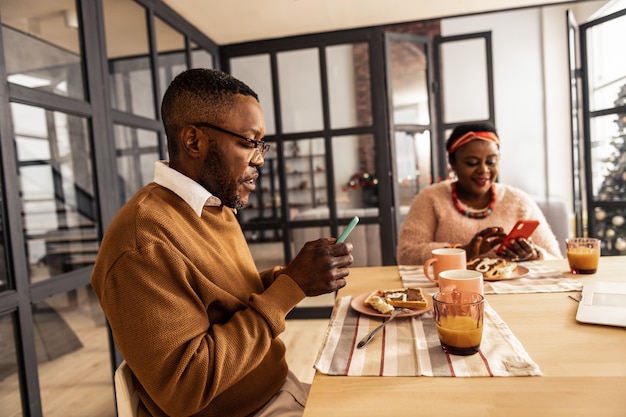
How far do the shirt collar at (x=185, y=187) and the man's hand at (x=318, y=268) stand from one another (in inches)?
10.0

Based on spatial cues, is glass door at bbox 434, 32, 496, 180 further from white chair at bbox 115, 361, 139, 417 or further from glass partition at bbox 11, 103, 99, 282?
white chair at bbox 115, 361, 139, 417

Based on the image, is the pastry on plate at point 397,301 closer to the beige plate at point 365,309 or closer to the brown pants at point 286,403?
the beige plate at point 365,309

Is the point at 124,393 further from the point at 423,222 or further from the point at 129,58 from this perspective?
the point at 129,58

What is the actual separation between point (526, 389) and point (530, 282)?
2.14 ft

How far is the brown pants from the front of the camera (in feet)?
3.26

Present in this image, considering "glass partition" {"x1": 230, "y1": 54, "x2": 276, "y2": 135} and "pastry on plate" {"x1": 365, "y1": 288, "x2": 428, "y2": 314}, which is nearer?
"pastry on plate" {"x1": 365, "y1": 288, "x2": 428, "y2": 314}

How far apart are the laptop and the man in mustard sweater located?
53 cm

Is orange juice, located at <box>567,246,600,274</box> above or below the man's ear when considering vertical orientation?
below

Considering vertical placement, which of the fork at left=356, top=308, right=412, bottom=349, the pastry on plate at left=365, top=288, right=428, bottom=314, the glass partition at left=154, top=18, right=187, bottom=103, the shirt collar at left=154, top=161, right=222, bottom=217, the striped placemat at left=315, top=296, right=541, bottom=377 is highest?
the glass partition at left=154, top=18, right=187, bottom=103

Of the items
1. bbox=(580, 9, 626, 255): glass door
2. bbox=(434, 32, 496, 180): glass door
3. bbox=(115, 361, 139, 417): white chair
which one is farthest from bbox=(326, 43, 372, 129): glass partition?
bbox=(115, 361, 139, 417): white chair

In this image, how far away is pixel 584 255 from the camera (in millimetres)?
1278

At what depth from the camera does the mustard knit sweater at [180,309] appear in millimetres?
717

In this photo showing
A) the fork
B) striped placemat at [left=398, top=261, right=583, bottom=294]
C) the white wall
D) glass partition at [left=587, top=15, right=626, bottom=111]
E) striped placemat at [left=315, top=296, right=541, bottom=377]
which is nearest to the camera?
striped placemat at [left=315, top=296, right=541, bottom=377]

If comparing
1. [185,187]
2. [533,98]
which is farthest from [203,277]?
[533,98]
